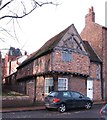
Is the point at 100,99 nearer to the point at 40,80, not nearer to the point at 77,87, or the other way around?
the point at 77,87

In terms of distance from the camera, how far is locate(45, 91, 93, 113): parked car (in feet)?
71.4

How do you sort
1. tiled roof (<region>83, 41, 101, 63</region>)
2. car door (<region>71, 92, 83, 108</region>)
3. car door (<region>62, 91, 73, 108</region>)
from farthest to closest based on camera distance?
tiled roof (<region>83, 41, 101, 63</region>)
car door (<region>71, 92, 83, 108</region>)
car door (<region>62, 91, 73, 108</region>)

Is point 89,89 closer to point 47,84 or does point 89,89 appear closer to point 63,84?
point 63,84

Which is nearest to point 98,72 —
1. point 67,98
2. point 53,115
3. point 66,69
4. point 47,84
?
point 66,69

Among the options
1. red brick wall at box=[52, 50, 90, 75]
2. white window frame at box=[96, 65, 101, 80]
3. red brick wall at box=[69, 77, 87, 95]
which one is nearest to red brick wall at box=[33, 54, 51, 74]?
red brick wall at box=[52, 50, 90, 75]

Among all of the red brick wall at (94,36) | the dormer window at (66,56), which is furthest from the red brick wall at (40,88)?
the red brick wall at (94,36)

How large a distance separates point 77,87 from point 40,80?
4126 millimetres

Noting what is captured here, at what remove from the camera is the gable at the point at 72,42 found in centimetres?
2980

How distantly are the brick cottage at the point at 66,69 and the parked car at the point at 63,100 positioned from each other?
230 inches

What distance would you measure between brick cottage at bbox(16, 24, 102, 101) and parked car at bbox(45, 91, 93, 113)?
5.85 meters

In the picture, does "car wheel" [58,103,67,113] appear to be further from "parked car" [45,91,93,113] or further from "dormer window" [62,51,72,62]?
"dormer window" [62,51,72,62]

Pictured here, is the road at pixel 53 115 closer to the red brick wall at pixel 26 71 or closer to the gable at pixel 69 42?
the gable at pixel 69 42

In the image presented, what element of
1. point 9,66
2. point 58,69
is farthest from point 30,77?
point 9,66

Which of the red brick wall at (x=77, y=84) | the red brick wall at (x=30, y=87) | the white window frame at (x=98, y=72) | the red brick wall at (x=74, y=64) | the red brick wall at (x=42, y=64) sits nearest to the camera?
the red brick wall at (x=74, y=64)
